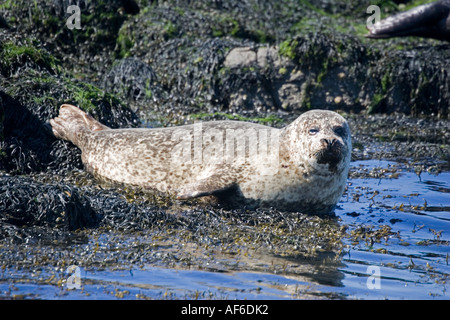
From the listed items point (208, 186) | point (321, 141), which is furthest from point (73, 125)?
point (321, 141)

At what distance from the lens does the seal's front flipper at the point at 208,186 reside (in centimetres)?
583

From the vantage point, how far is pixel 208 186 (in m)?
5.89

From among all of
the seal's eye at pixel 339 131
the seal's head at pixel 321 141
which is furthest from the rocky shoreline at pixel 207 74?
the seal's eye at pixel 339 131

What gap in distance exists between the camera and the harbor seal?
19.4 ft

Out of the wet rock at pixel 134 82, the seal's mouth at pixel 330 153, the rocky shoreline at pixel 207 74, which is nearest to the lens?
the seal's mouth at pixel 330 153

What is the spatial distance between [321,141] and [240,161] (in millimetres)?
777

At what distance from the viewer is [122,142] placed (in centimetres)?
682

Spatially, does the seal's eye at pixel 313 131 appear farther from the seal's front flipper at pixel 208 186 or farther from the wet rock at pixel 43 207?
the wet rock at pixel 43 207

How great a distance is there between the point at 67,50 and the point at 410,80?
5057 mm

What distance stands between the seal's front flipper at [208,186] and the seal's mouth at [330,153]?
76 cm

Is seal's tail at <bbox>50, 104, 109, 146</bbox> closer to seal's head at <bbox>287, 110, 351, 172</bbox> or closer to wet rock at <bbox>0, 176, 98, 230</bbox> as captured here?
wet rock at <bbox>0, 176, 98, 230</bbox>

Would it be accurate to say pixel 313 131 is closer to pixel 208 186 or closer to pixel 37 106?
pixel 208 186
